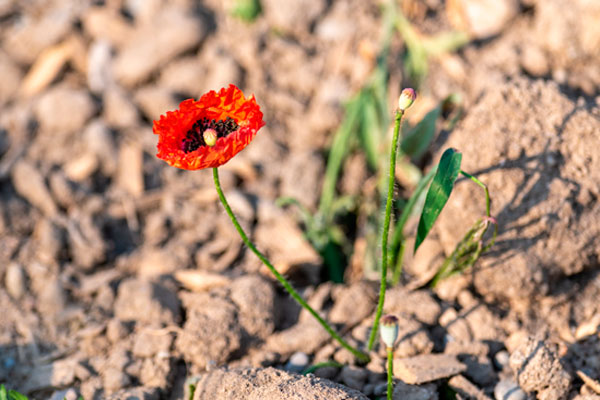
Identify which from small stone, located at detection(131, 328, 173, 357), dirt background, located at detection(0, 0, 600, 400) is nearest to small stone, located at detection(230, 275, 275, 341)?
dirt background, located at detection(0, 0, 600, 400)

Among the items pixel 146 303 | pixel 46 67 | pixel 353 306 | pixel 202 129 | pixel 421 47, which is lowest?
pixel 146 303

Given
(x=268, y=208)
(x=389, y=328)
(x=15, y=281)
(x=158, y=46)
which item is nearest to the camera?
(x=389, y=328)

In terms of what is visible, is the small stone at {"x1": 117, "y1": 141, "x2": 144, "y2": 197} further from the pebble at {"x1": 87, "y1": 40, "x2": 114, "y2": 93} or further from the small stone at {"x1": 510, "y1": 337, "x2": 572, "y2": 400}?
the small stone at {"x1": 510, "y1": 337, "x2": 572, "y2": 400}

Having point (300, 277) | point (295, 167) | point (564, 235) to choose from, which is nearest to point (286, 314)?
point (300, 277)

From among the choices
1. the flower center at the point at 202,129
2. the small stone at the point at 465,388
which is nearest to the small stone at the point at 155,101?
the flower center at the point at 202,129

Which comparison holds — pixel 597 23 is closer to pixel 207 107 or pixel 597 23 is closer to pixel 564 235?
pixel 564 235

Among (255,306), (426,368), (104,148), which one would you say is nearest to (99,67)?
(104,148)

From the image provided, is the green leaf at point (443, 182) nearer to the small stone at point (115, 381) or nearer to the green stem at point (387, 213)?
the green stem at point (387, 213)

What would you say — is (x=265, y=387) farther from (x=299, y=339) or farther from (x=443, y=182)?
(x=443, y=182)
